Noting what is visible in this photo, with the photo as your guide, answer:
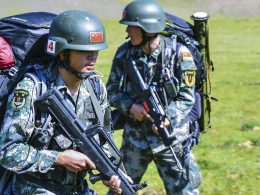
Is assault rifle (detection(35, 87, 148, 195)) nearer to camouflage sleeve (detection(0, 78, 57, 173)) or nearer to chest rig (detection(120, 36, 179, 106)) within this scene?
camouflage sleeve (detection(0, 78, 57, 173))

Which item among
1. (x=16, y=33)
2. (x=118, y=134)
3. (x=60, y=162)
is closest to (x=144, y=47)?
(x=16, y=33)

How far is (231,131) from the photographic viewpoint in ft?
47.9

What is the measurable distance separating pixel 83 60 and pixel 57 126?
1.68 feet

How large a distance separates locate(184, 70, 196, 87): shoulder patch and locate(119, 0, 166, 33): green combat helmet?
1.71ft

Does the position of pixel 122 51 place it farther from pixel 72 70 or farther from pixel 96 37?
pixel 72 70

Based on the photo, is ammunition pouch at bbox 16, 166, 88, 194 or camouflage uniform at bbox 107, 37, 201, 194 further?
camouflage uniform at bbox 107, 37, 201, 194

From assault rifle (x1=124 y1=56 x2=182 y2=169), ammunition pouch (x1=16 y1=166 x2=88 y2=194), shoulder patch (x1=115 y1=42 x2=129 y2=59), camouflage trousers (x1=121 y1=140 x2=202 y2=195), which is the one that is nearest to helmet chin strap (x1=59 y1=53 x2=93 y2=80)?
ammunition pouch (x1=16 y1=166 x2=88 y2=194)

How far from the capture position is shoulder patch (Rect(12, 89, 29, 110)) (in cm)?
462

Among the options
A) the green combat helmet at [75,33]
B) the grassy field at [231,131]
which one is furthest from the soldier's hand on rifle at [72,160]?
the grassy field at [231,131]

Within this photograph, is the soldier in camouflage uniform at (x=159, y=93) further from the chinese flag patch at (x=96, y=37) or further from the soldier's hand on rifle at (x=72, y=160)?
the soldier's hand on rifle at (x=72, y=160)

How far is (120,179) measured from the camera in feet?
16.4

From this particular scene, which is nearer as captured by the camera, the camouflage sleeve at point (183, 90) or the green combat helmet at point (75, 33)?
the green combat helmet at point (75, 33)

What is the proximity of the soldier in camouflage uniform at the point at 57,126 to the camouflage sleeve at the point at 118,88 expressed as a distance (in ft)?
6.01

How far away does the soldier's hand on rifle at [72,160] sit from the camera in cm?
473
